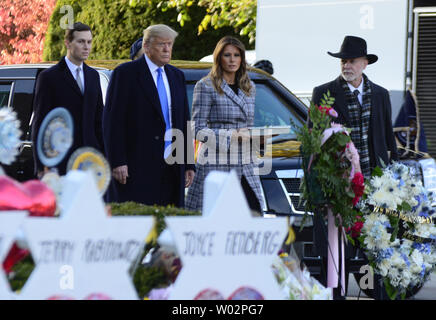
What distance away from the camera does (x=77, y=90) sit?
6.33 m

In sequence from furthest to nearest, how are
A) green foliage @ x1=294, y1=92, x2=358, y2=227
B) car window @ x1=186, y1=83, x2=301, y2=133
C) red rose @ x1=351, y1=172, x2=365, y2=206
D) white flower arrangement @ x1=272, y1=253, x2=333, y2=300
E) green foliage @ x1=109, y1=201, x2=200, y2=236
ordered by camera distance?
1. car window @ x1=186, y1=83, x2=301, y2=133
2. red rose @ x1=351, y1=172, x2=365, y2=206
3. green foliage @ x1=294, y1=92, x2=358, y2=227
4. green foliage @ x1=109, y1=201, x2=200, y2=236
5. white flower arrangement @ x1=272, y1=253, x2=333, y2=300

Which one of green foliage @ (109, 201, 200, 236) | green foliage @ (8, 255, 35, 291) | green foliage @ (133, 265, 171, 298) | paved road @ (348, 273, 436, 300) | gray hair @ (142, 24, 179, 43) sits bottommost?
paved road @ (348, 273, 436, 300)

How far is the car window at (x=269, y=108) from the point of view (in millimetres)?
8289

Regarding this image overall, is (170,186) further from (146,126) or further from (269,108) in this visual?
(269,108)

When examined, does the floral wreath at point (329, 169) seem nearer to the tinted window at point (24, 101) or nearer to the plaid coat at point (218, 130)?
the plaid coat at point (218, 130)

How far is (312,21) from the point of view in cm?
1240

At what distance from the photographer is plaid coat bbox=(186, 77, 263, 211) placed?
6.62 meters

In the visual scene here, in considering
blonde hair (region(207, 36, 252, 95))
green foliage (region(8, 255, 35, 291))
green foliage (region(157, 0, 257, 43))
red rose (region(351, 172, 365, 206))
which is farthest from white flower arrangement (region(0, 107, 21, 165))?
green foliage (region(157, 0, 257, 43))

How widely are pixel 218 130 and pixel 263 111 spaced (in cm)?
181

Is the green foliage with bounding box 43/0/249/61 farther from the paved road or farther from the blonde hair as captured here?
the blonde hair

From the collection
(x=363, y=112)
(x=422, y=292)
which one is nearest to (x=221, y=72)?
(x=363, y=112)

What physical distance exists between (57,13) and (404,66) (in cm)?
1109

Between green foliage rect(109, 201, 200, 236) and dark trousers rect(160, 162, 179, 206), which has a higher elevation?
green foliage rect(109, 201, 200, 236)

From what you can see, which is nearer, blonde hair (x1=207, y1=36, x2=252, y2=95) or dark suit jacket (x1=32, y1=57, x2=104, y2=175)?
dark suit jacket (x1=32, y1=57, x2=104, y2=175)
